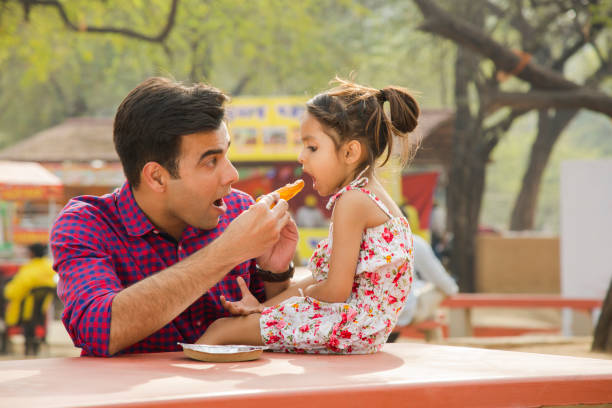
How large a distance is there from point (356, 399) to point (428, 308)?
5.36 m

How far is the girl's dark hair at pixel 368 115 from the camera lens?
9.20 feet

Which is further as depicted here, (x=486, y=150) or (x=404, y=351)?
(x=486, y=150)

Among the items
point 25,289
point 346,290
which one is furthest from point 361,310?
point 25,289

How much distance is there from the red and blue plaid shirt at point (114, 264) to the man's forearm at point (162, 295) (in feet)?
0.11

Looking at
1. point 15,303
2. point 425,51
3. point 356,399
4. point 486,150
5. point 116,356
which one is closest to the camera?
point 356,399

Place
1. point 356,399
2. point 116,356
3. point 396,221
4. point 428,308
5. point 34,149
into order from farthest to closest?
point 34,149
point 428,308
point 396,221
point 116,356
point 356,399

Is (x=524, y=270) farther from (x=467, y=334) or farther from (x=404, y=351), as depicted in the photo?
(x=404, y=351)

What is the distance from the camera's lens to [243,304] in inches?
101

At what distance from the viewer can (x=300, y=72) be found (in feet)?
66.5

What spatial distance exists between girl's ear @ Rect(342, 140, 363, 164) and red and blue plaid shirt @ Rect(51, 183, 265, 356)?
0.42m

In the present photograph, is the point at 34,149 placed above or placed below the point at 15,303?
above

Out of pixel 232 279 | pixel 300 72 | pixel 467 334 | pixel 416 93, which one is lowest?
pixel 467 334

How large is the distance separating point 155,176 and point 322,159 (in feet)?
2.01

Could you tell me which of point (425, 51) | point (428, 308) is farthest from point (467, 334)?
point (425, 51)
